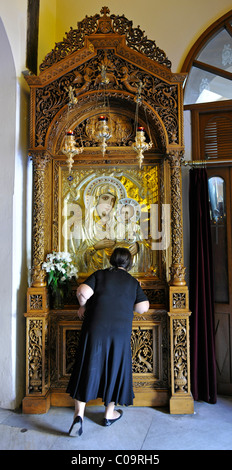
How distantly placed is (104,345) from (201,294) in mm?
1282

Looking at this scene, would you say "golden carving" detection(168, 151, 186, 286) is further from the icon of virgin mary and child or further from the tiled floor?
the tiled floor

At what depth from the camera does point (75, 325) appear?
10.8 feet

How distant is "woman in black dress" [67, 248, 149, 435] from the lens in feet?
8.52

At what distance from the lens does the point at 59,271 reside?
10.6 ft

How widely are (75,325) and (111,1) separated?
3.85 metres

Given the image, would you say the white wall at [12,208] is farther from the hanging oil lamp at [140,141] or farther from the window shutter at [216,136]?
the window shutter at [216,136]

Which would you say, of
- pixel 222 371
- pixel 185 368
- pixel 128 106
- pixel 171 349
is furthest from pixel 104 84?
pixel 222 371

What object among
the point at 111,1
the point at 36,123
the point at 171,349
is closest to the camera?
the point at 171,349

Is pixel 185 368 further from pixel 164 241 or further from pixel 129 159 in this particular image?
pixel 129 159

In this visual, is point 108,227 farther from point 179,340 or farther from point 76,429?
point 76,429

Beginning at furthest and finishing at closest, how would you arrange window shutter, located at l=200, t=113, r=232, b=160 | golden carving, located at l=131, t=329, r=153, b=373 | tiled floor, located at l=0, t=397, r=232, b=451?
window shutter, located at l=200, t=113, r=232, b=160 → golden carving, located at l=131, t=329, r=153, b=373 → tiled floor, located at l=0, t=397, r=232, b=451

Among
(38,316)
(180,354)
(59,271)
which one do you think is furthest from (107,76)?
(180,354)

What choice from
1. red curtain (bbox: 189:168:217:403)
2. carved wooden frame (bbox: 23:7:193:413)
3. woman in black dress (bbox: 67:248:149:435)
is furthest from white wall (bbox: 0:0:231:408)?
red curtain (bbox: 189:168:217:403)

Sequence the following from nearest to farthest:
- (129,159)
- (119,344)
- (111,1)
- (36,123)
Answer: (119,344)
(36,123)
(129,159)
(111,1)
